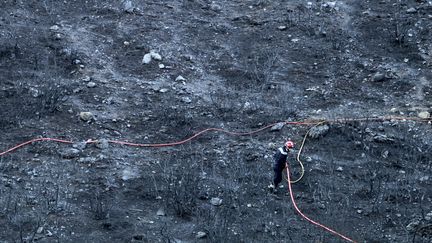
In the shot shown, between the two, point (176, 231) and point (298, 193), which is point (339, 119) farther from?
point (176, 231)

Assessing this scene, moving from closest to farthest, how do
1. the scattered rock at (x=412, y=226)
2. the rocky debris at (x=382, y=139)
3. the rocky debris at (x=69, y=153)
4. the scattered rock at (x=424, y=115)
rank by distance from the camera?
the scattered rock at (x=412, y=226) → the rocky debris at (x=69, y=153) → the rocky debris at (x=382, y=139) → the scattered rock at (x=424, y=115)

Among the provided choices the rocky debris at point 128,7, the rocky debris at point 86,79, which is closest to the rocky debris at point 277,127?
the rocky debris at point 86,79

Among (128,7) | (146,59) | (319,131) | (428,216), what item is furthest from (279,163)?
(128,7)

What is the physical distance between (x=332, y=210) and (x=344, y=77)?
256cm

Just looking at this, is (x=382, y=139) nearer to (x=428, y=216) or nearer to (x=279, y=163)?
(x=428, y=216)

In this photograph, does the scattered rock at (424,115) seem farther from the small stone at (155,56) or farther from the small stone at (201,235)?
the small stone at (155,56)

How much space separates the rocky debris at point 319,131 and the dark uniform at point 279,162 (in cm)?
94

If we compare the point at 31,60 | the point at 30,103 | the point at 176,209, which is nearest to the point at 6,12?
the point at 31,60

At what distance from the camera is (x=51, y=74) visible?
383 inches

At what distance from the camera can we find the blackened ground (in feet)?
25.5

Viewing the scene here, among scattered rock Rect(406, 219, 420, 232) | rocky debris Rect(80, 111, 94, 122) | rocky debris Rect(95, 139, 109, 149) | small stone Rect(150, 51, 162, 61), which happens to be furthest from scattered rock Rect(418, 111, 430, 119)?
rocky debris Rect(80, 111, 94, 122)

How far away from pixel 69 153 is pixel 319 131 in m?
2.78

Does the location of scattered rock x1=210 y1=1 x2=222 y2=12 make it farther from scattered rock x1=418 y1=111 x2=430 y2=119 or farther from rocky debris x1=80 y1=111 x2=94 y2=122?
scattered rock x1=418 y1=111 x2=430 y2=119

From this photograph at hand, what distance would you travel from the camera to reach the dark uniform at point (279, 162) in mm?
7974
